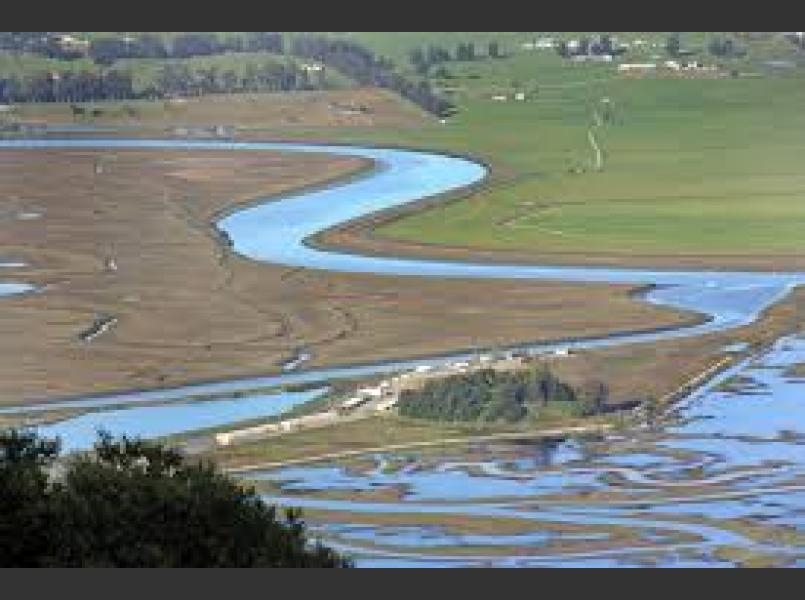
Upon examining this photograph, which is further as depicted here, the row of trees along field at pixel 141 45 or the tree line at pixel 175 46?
the tree line at pixel 175 46

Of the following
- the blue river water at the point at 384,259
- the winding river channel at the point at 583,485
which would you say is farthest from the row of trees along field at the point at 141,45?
the winding river channel at the point at 583,485

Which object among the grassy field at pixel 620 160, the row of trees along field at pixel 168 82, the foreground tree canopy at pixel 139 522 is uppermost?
the foreground tree canopy at pixel 139 522

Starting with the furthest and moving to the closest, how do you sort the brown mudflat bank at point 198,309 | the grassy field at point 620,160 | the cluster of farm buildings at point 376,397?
the grassy field at point 620,160
the brown mudflat bank at point 198,309
the cluster of farm buildings at point 376,397

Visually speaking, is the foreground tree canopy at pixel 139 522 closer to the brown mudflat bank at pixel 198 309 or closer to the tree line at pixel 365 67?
the brown mudflat bank at pixel 198 309

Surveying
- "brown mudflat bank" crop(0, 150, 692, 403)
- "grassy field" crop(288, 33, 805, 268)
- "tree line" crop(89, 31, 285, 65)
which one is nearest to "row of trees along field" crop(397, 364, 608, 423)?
"brown mudflat bank" crop(0, 150, 692, 403)

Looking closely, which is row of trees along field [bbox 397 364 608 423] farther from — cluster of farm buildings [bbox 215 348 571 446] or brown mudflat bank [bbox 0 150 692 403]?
A: brown mudflat bank [bbox 0 150 692 403]

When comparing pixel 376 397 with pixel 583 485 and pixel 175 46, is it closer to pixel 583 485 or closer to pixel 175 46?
pixel 583 485

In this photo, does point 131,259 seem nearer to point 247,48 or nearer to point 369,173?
point 369,173
